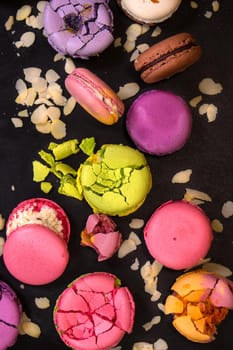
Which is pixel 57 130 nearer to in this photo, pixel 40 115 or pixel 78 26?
pixel 40 115

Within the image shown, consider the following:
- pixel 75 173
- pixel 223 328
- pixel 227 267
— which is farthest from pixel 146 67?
pixel 223 328

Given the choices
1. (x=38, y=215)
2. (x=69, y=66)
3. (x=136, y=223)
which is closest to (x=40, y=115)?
(x=69, y=66)

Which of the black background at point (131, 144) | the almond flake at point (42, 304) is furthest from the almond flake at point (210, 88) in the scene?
the almond flake at point (42, 304)

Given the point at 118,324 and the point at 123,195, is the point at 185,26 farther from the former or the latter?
the point at 118,324

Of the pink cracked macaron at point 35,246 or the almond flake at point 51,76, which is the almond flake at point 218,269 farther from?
the almond flake at point 51,76

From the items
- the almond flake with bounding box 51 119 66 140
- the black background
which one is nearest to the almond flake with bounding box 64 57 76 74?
the black background

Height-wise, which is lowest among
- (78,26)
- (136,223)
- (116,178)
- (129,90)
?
(136,223)

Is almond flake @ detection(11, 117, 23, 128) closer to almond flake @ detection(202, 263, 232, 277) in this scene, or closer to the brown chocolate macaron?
the brown chocolate macaron
